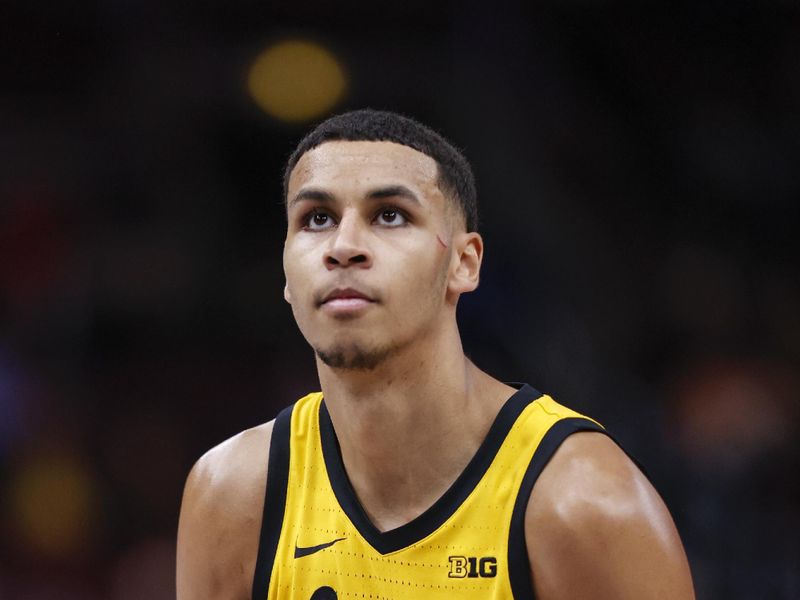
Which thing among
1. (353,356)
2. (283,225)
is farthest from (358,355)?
(283,225)

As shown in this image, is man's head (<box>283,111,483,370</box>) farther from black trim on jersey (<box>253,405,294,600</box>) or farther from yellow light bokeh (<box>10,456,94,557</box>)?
yellow light bokeh (<box>10,456,94,557</box>)

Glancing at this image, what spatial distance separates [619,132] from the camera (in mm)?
5180

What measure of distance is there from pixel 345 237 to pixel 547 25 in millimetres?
3480

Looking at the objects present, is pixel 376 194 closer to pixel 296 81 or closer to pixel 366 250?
pixel 366 250

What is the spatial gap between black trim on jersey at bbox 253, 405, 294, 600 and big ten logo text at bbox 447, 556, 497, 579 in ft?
1.60

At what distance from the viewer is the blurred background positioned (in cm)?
488

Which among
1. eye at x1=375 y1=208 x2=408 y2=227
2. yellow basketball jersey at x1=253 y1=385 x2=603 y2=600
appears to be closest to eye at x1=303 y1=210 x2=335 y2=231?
eye at x1=375 y1=208 x2=408 y2=227

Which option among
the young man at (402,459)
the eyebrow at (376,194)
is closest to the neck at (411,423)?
the young man at (402,459)

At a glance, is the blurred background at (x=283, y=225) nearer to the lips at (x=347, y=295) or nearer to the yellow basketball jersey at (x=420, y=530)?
the yellow basketball jersey at (x=420, y=530)

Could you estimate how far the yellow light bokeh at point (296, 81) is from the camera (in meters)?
5.34

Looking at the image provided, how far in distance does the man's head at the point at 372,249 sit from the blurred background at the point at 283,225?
8.89 feet

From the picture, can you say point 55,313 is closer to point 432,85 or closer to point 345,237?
point 432,85

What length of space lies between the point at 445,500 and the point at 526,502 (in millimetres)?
226

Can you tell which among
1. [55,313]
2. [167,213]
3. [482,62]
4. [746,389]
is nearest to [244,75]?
[167,213]
